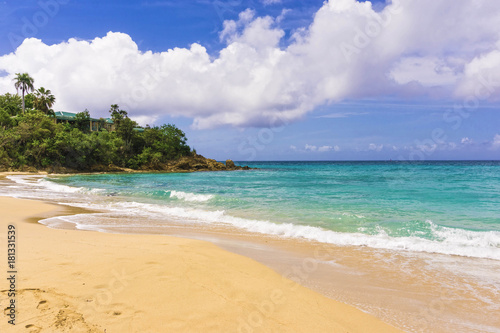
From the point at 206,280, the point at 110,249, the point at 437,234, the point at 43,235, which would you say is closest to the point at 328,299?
the point at 206,280

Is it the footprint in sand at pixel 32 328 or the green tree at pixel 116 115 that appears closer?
the footprint in sand at pixel 32 328

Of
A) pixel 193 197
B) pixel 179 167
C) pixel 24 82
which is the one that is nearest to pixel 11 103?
pixel 24 82

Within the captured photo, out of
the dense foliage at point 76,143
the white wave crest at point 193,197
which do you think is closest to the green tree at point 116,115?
the dense foliage at point 76,143

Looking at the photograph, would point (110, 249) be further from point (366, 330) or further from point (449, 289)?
point (449, 289)

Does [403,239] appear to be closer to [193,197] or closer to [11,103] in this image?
[193,197]

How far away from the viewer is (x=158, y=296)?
4.05 m

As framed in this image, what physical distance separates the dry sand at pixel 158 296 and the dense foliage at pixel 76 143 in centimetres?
5601

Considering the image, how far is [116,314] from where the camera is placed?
138 inches

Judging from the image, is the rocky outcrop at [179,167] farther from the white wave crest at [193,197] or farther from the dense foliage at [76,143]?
the white wave crest at [193,197]

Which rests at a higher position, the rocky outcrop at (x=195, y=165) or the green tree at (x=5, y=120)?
the green tree at (x=5, y=120)

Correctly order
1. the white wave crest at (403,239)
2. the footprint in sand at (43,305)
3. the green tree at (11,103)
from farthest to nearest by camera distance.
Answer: the green tree at (11,103)
the white wave crest at (403,239)
the footprint in sand at (43,305)

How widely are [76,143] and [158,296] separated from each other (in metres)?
61.0

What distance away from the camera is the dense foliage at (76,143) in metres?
49.6

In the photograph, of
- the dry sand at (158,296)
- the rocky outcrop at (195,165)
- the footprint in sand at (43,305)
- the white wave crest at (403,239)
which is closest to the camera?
the dry sand at (158,296)
